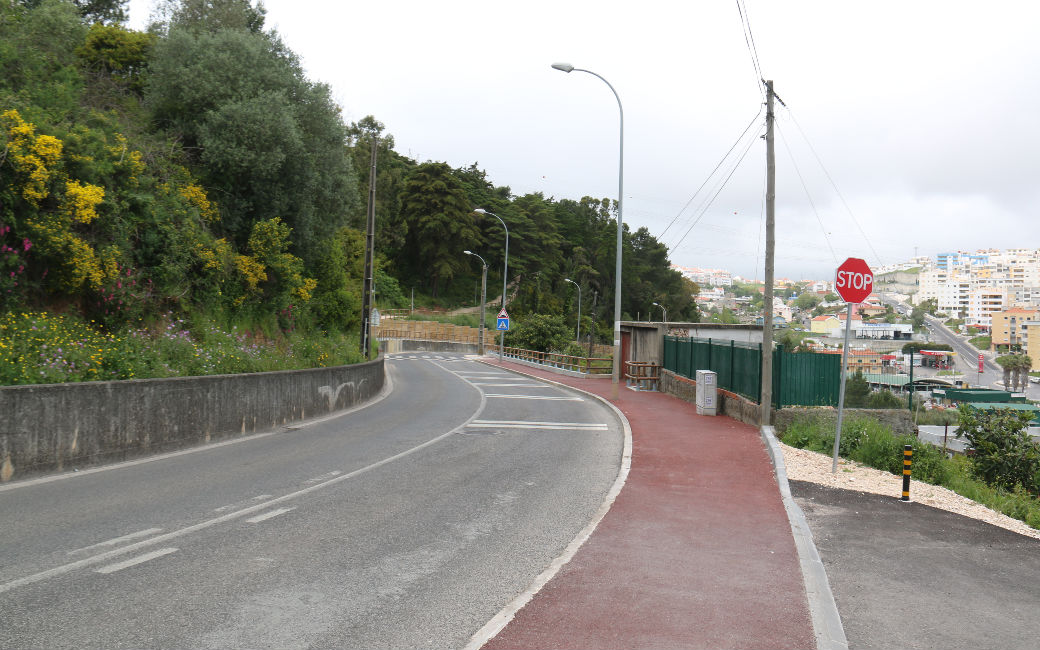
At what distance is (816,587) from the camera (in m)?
5.57

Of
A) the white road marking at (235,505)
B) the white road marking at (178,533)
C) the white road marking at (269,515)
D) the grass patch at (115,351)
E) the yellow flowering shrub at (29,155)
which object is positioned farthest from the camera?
the yellow flowering shrub at (29,155)

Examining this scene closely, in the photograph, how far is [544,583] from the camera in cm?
539

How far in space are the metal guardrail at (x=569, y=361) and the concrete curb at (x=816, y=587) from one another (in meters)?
22.2

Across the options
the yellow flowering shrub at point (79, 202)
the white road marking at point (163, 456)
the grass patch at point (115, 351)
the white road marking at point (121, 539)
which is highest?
the yellow flowering shrub at point (79, 202)

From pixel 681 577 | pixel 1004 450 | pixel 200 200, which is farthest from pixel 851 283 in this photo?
pixel 200 200

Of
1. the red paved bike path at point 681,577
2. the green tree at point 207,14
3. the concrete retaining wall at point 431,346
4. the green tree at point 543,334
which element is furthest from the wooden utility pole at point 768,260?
the concrete retaining wall at point 431,346

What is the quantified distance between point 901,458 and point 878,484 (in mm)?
1656

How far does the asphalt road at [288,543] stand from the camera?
438 cm

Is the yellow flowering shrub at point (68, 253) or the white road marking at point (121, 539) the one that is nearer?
the white road marking at point (121, 539)

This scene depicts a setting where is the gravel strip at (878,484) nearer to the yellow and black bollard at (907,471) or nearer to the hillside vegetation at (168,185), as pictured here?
the yellow and black bollard at (907,471)

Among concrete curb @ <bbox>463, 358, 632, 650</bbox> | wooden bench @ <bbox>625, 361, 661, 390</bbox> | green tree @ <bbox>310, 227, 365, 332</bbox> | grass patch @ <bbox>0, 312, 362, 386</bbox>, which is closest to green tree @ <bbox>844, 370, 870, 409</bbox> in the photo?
concrete curb @ <bbox>463, 358, 632, 650</bbox>

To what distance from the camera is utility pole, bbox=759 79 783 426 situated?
49.9ft

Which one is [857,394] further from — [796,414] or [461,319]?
[461,319]

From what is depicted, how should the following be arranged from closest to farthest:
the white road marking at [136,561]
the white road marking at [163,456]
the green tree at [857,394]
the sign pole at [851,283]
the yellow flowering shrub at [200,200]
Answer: the white road marking at [136,561]
the white road marking at [163,456]
the sign pole at [851,283]
the green tree at [857,394]
the yellow flowering shrub at [200,200]
